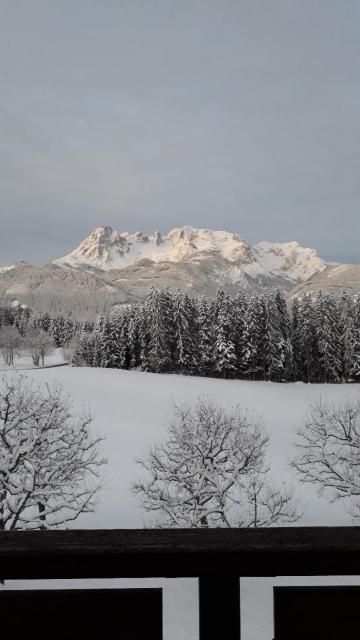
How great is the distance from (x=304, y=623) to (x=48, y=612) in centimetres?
68

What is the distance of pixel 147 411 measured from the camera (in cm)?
4791

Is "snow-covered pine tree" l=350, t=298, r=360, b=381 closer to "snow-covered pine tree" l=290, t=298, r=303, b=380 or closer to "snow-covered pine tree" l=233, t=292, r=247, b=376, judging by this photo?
"snow-covered pine tree" l=290, t=298, r=303, b=380

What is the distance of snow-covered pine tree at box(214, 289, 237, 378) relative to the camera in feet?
216

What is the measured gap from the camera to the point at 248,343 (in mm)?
66000

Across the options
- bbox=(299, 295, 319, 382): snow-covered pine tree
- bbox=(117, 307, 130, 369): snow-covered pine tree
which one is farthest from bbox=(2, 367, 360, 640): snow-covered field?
bbox=(117, 307, 130, 369): snow-covered pine tree

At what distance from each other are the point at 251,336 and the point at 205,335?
6.77 metres

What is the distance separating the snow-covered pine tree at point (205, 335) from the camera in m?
68.2

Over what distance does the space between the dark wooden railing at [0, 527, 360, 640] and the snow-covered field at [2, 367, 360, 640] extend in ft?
88.2

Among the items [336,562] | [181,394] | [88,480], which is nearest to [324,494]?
[88,480]

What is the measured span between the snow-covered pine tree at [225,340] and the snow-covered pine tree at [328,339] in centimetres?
1245

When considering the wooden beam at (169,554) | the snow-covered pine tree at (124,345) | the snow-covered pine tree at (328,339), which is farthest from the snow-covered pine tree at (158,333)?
the wooden beam at (169,554)

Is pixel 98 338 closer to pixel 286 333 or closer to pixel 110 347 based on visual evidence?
pixel 110 347

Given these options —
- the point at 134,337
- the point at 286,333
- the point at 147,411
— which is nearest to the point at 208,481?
the point at 147,411

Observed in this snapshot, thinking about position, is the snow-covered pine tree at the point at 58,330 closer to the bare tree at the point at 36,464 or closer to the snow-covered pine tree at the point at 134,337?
the snow-covered pine tree at the point at 134,337
